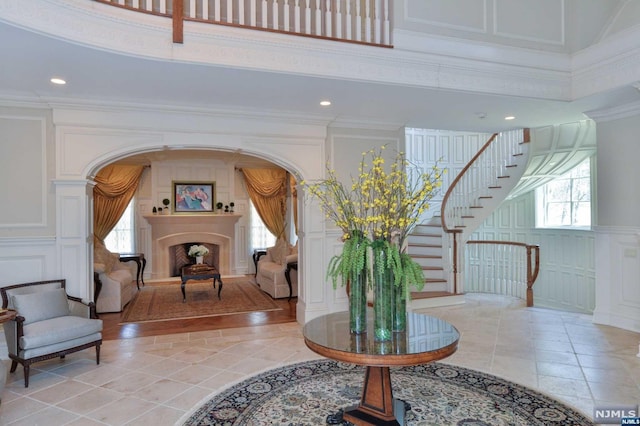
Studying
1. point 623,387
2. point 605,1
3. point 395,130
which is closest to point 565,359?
point 623,387

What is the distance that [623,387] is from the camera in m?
3.42

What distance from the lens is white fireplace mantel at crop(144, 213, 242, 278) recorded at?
372 inches

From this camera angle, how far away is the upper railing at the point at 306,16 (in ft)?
12.6

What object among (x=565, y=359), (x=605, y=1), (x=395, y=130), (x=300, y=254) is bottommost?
(x=565, y=359)

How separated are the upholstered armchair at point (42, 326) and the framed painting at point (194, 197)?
17.2 ft

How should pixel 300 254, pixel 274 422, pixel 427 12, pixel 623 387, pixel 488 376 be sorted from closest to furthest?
A: pixel 274 422, pixel 623 387, pixel 488 376, pixel 427 12, pixel 300 254

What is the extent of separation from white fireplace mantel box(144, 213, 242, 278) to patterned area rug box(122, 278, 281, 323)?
905 millimetres

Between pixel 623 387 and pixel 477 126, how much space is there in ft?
13.4

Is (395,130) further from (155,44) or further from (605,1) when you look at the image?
(155,44)

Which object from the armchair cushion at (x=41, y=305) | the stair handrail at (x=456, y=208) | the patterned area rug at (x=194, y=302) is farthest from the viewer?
the stair handrail at (x=456, y=208)

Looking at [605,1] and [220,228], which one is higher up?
[605,1]

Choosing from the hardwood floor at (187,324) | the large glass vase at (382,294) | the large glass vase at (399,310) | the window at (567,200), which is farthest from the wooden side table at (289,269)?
the window at (567,200)

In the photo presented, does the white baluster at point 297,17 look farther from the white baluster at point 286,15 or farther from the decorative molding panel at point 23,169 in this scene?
the decorative molding panel at point 23,169

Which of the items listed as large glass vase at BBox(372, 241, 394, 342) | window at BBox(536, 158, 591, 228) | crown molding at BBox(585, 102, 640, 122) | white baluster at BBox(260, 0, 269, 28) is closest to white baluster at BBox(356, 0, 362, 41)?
white baluster at BBox(260, 0, 269, 28)
